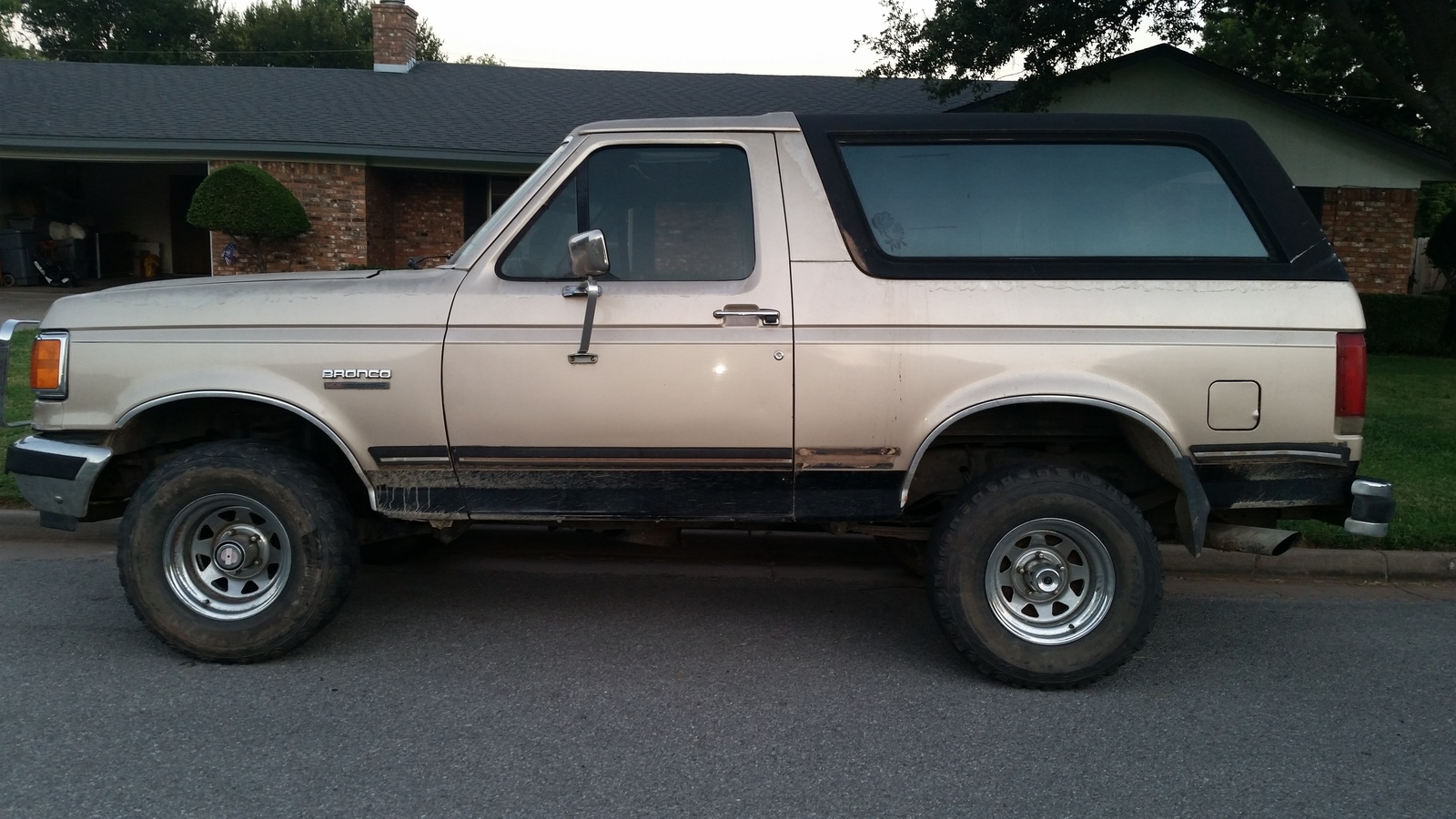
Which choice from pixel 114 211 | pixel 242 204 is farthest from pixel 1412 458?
pixel 114 211

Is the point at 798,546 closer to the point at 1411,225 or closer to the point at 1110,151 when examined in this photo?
the point at 1110,151

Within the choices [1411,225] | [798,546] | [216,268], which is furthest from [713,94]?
[798,546]

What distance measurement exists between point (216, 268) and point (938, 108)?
1240 cm

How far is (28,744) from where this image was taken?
373 cm

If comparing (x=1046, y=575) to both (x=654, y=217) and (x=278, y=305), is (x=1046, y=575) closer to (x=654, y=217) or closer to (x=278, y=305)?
(x=654, y=217)

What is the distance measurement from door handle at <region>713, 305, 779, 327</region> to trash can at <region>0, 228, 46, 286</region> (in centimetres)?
2155

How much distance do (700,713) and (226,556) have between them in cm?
206

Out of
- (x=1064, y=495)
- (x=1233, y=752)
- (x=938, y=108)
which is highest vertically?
(x=938, y=108)

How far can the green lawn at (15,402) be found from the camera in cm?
653

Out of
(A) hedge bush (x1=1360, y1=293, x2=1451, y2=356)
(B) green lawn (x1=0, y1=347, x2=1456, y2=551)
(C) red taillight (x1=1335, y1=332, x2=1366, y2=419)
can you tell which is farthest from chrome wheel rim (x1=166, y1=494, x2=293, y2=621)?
(A) hedge bush (x1=1360, y1=293, x2=1451, y2=356)

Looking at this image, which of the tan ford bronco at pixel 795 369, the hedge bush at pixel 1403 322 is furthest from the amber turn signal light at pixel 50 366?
the hedge bush at pixel 1403 322

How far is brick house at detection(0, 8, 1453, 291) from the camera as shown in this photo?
55.7ft

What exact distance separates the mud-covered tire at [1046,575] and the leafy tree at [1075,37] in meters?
10.8

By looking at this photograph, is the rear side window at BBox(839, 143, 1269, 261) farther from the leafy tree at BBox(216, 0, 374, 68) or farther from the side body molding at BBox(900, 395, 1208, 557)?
the leafy tree at BBox(216, 0, 374, 68)
